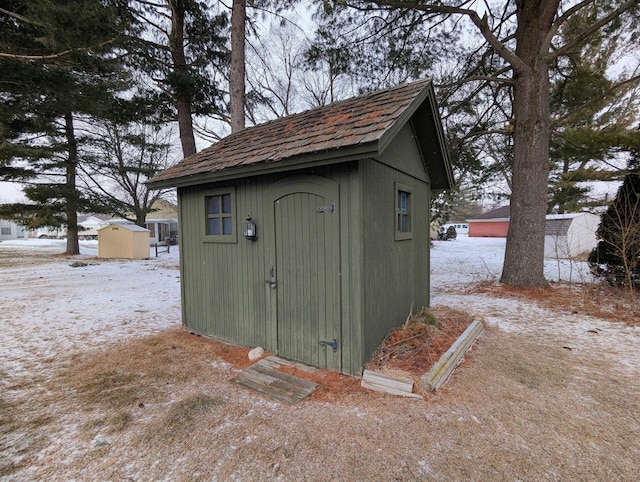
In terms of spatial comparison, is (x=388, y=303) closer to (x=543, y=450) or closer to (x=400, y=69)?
(x=543, y=450)

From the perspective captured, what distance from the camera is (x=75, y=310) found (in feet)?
20.4

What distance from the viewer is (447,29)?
335 inches

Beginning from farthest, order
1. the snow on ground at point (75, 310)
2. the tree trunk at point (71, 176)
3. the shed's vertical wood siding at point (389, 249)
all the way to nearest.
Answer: the tree trunk at point (71, 176) → the snow on ground at point (75, 310) → the shed's vertical wood siding at point (389, 249)

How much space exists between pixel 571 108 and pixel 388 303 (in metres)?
9.46

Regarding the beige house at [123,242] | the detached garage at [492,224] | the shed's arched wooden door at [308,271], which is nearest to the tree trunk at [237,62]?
the shed's arched wooden door at [308,271]

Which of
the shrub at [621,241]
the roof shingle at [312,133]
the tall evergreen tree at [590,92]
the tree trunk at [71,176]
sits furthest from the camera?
the tree trunk at [71,176]

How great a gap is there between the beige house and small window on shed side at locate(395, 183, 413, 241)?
579 inches

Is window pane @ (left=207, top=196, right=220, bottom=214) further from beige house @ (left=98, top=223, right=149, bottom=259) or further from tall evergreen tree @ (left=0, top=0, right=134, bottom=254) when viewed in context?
beige house @ (left=98, top=223, right=149, bottom=259)

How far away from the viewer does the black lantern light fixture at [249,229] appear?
12.6ft

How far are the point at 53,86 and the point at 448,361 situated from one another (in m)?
9.54

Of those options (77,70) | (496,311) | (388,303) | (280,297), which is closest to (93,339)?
(280,297)

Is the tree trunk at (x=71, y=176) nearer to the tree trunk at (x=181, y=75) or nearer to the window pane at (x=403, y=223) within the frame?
the tree trunk at (x=181, y=75)

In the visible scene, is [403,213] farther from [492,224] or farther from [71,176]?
[492,224]

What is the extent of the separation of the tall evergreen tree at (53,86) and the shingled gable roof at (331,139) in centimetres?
309
